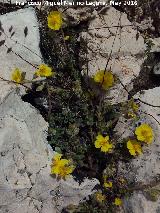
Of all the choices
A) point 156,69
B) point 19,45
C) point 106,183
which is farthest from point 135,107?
point 19,45

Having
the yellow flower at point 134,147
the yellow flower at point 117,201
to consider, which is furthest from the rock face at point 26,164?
the yellow flower at point 134,147

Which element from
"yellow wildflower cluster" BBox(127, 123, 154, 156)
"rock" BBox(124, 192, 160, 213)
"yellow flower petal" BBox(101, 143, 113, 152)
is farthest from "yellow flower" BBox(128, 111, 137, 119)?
"rock" BBox(124, 192, 160, 213)

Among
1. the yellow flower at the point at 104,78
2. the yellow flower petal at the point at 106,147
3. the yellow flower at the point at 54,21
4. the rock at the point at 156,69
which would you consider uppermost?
the yellow flower at the point at 54,21

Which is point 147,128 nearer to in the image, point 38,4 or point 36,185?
point 36,185

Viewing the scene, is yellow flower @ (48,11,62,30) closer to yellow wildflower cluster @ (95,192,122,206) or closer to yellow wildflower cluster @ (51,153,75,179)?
yellow wildflower cluster @ (51,153,75,179)

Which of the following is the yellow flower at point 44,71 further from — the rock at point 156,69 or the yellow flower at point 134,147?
the rock at point 156,69

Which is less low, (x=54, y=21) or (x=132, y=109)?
(x=54, y=21)

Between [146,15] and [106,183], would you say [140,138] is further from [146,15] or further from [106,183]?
[146,15]
